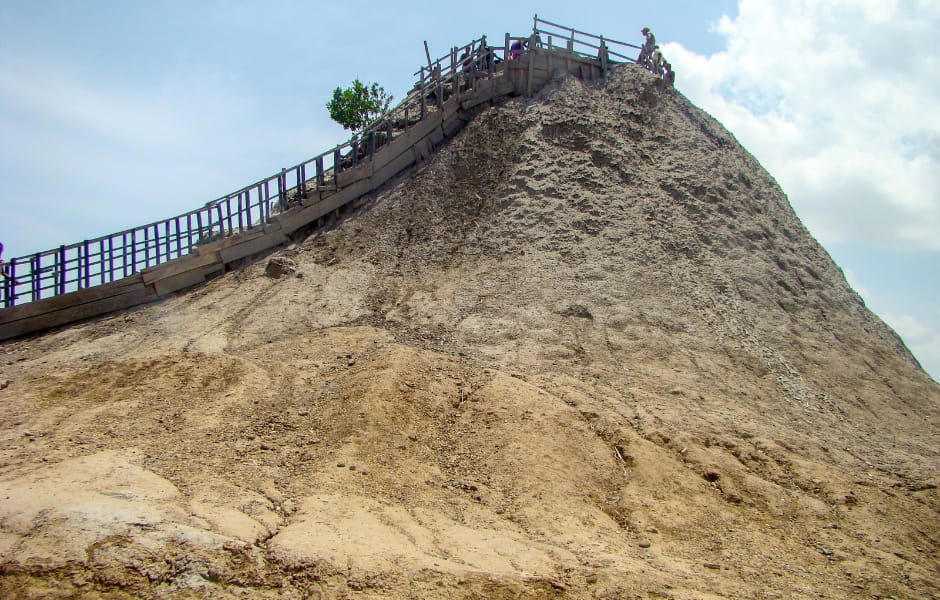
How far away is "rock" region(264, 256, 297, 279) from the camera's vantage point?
1423 cm

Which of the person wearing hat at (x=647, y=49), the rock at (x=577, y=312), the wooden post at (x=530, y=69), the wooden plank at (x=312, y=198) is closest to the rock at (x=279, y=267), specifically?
the wooden plank at (x=312, y=198)

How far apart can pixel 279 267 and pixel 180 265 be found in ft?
5.94

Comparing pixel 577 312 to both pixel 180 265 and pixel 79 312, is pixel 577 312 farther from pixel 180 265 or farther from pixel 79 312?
pixel 79 312

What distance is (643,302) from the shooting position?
41.8 feet

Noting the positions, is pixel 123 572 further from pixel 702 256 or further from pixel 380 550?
pixel 702 256

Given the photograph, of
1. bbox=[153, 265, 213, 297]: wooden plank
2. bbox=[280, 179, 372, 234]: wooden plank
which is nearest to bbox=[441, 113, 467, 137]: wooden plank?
bbox=[280, 179, 372, 234]: wooden plank

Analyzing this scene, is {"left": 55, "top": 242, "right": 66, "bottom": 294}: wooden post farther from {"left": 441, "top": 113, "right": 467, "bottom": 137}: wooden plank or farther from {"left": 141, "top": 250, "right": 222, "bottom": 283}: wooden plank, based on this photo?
{"left": 441, "top": 113, "right": 467, "bottom": 137}: wooden plank

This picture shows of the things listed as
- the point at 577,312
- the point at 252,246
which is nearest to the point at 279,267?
the point at 252,246

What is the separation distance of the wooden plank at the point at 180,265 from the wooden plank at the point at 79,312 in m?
0.22

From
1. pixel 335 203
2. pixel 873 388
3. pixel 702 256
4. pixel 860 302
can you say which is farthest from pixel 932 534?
pixel 335 203

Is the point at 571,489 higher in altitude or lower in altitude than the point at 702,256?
lower

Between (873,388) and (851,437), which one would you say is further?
(873,388)

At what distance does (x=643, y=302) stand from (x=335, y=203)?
21.0 feet

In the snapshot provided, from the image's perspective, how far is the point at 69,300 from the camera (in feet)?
46.1
